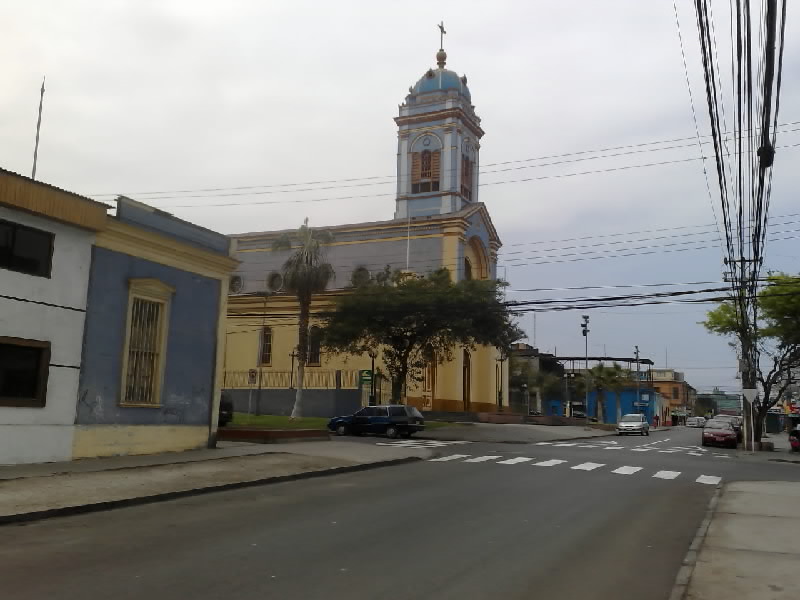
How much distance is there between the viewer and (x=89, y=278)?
18.4 meters

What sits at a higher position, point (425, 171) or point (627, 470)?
point (425, 171)

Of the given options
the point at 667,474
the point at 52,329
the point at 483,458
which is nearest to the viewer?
the point at 52,329

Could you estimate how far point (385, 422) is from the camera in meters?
33.7

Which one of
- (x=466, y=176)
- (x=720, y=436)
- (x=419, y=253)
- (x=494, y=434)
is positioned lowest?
(x=494, y=434)

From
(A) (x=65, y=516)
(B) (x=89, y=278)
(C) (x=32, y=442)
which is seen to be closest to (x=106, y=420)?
(C) (x=32, y=442)

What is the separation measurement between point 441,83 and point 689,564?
52840mm

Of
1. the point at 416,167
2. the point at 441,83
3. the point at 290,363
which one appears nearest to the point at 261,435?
the point at 290,363

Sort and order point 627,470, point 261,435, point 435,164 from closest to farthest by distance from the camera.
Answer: point 627,470
point 261,435
point 435,164

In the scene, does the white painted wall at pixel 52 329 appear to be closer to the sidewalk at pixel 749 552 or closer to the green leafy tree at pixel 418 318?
the sidewalk at pixel 749 552

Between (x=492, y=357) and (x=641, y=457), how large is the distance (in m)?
30.9

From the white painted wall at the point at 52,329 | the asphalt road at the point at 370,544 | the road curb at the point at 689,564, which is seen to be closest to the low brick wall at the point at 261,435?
the white painted wall at the point at 52,329

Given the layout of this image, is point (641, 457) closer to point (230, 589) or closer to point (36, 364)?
point (36, 364)

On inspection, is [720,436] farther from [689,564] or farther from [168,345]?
[689,564]

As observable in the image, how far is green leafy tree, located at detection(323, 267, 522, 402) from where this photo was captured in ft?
130
